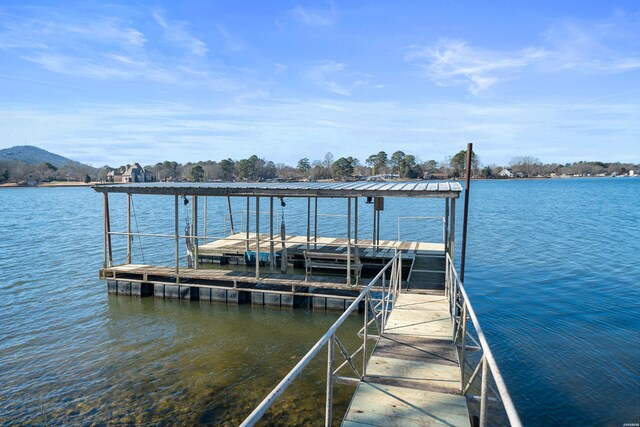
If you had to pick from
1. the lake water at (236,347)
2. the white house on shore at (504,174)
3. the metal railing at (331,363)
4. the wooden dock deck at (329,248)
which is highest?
the white house on shore at (504,174)

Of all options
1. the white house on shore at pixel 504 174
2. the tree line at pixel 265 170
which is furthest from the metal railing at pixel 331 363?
the white house on shore at pixel 504 174

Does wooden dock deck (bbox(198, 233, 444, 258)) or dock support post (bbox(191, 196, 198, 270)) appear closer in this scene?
dock support post (bbox(191, 196, 198, 270))

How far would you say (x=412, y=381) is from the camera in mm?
5551

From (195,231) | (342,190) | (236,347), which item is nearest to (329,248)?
(195,231)

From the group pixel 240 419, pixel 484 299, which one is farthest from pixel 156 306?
pixel 484 299

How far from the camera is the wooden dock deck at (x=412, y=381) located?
4715mm

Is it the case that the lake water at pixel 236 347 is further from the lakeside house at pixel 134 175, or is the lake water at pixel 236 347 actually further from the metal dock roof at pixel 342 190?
the lakeside house at pixel 134 175

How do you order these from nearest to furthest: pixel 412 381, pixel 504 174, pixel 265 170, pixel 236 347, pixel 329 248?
1. pixel 412 381
2. pixel 236 347
3. pixel 329 248
4. pixel 265 170
5. pixel 504 174

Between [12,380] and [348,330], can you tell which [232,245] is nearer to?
[348,330]

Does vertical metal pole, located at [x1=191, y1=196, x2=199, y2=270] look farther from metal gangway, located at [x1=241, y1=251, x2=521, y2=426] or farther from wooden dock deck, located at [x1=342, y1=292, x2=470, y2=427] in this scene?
wooden dock deck, located at [x1=342, y1=292, x2=470, y2=427]

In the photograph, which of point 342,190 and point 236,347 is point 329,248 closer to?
point 342,190

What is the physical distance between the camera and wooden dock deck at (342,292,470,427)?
186 inches

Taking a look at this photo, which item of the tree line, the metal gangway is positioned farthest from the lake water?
the tree line

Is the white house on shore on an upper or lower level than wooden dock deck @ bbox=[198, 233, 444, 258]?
upper
